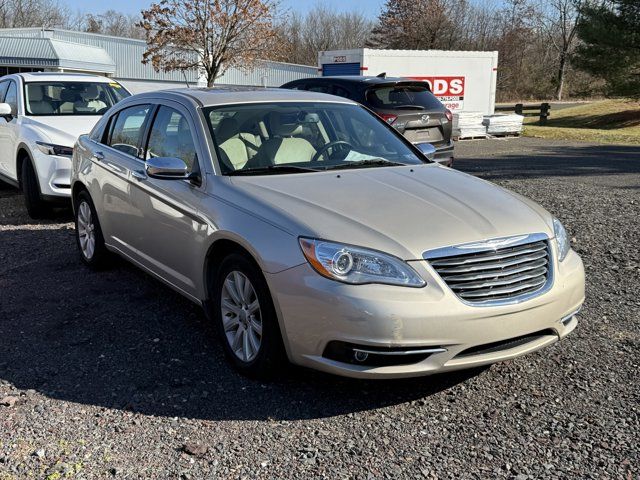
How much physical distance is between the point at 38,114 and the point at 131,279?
13.8 ft

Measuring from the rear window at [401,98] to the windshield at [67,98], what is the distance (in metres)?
3.96

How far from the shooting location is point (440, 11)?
5888 cm

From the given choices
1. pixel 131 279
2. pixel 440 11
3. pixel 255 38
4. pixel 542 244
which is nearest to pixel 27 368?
pixel 131 279

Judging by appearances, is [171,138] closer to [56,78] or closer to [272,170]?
[272,170]

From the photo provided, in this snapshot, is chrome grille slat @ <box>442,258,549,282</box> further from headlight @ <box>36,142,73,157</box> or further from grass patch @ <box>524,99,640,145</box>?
grass patch @ <box>524,99,640,145</box>

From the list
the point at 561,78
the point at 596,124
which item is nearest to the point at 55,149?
the point at 596,124

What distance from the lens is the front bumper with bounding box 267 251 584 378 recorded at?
3238 mm

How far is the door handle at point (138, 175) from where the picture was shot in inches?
194

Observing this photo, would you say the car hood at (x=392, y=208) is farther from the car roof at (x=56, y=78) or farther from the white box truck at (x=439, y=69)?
the white box truck at (x=439, y=69)

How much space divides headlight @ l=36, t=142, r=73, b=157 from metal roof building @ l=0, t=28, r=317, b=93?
3081 centimetres

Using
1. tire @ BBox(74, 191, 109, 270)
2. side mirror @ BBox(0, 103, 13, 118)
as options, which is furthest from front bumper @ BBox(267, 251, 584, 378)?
side mirror @ BBox(0, 103, 13, 118)

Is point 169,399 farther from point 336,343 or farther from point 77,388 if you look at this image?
point 336,343

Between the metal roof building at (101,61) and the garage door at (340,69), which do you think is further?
the metal roof building at (101,61)

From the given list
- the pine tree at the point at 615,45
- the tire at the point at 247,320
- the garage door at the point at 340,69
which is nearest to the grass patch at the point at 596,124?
the pine tree at the point at 615,45
